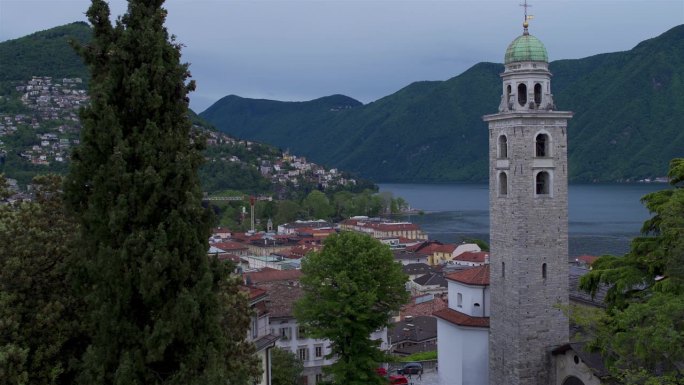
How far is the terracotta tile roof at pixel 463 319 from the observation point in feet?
Result: 93.0

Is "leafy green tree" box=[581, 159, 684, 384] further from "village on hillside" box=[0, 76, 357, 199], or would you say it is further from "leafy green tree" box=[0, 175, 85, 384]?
"village on hillside" box=[0, 76, 357, 199]

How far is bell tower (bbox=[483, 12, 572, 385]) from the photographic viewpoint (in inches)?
1035

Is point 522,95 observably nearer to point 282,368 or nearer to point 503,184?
point 503,184

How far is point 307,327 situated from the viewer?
27.4 m

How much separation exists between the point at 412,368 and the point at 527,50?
17264mm

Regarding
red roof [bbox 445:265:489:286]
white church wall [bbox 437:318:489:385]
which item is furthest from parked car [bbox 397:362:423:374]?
red roof [bbox 445:265:489:286]

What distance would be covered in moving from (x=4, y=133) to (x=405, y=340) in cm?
11003

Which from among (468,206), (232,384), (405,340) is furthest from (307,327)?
(468,206)

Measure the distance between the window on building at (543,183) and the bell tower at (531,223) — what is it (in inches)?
1.5

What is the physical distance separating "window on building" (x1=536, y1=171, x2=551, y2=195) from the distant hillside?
154 m

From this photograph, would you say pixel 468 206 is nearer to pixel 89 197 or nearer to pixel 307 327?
pixel 307 327

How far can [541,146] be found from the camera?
89.1 ft

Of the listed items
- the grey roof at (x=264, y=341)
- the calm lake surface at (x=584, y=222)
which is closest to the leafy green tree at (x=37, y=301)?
the grey roof at (x=264, y=341)

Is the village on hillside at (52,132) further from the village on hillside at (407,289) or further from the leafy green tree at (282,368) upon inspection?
the leafy green tree at (282,368)
